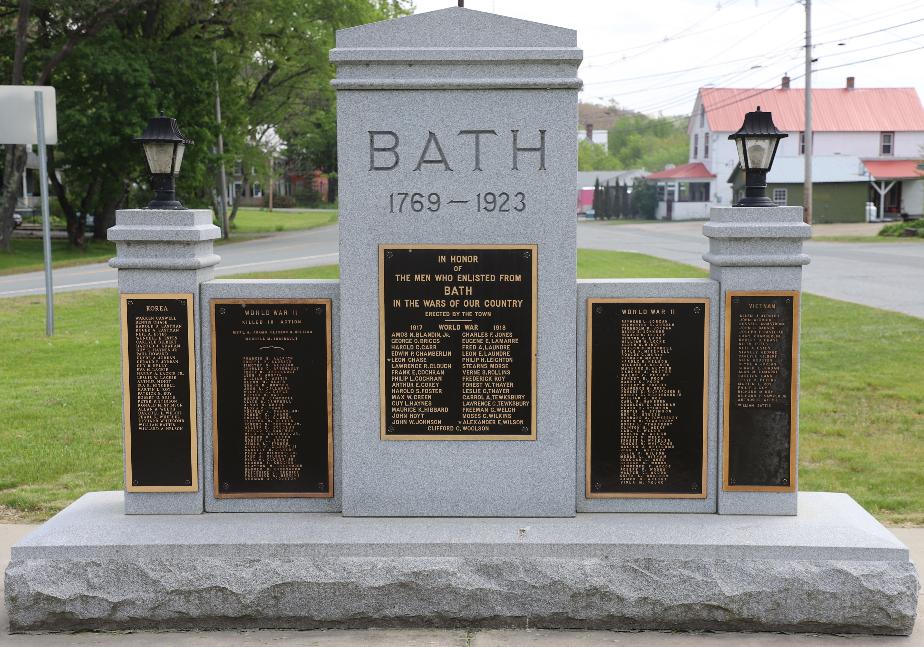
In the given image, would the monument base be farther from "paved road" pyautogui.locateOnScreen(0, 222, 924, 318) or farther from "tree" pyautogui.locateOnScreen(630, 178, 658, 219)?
"tree" pyautogui.locateOnScreen(630, 178, 658, 219)

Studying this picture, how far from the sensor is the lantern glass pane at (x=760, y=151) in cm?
585

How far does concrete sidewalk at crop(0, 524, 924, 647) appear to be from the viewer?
5.33m

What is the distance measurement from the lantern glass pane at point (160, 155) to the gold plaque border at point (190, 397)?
726 millimetres

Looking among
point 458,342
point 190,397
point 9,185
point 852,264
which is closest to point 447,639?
point 458,342

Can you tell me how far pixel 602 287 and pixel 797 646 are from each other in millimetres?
2079

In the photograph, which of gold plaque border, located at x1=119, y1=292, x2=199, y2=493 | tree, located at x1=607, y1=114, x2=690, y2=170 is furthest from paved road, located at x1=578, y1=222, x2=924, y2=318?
tree, located at x1=607, y1=114, x2=690, y2=170

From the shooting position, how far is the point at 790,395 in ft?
19.2

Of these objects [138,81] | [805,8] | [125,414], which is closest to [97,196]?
[138,81]

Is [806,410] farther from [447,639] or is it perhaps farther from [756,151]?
[447,639]

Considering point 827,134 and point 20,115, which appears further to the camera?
point 827,134

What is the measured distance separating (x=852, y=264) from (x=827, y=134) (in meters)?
40.9

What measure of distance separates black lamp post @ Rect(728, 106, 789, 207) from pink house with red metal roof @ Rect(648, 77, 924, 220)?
60.5 metres

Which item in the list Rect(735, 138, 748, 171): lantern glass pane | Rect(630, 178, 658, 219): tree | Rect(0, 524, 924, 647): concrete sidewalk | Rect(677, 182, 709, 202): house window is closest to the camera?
Rect(0, 524, 924, 647): concrete sidewalk

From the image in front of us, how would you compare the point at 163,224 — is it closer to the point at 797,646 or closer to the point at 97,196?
the point at 797,646
